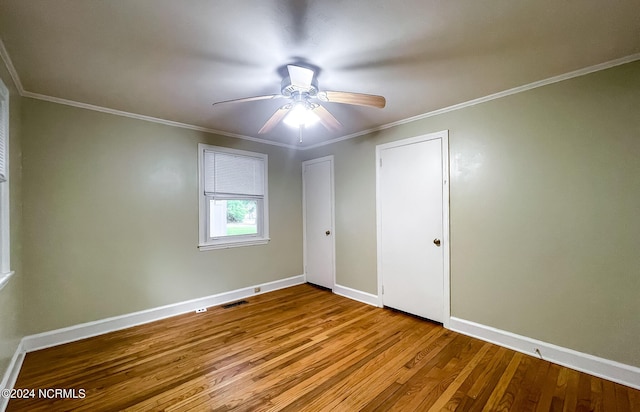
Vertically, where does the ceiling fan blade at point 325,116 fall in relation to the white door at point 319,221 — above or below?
above

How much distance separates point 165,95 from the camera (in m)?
2.45

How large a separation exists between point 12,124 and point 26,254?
1.17 m

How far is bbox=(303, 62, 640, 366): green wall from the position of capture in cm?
192

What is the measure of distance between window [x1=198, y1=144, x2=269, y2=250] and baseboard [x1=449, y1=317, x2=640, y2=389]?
2.96 meters

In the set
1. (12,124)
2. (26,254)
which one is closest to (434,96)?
(12,124)

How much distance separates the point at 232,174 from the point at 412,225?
8.58ft

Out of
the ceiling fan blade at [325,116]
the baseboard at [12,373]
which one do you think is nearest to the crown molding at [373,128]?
the ceiling fan blade at [325,116]

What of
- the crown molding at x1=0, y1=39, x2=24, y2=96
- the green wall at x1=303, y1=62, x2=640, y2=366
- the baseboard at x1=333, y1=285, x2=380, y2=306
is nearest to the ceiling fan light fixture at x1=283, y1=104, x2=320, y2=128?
the green wall at x1=303, y1=62, x2=640, y2=366

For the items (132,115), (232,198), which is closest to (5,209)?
(132,115)

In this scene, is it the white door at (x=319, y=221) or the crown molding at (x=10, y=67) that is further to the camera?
the white door at (x=319, y=221)

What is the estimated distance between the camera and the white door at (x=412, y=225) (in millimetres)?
2893

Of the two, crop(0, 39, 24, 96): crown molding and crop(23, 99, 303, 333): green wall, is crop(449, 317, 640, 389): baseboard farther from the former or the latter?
crop(0, 39, 24, 96): crown molding

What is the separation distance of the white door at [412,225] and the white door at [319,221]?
3.04 feet

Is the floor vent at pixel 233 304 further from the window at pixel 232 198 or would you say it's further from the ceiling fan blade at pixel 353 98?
the ceiling fan blade at pixel 353 98
